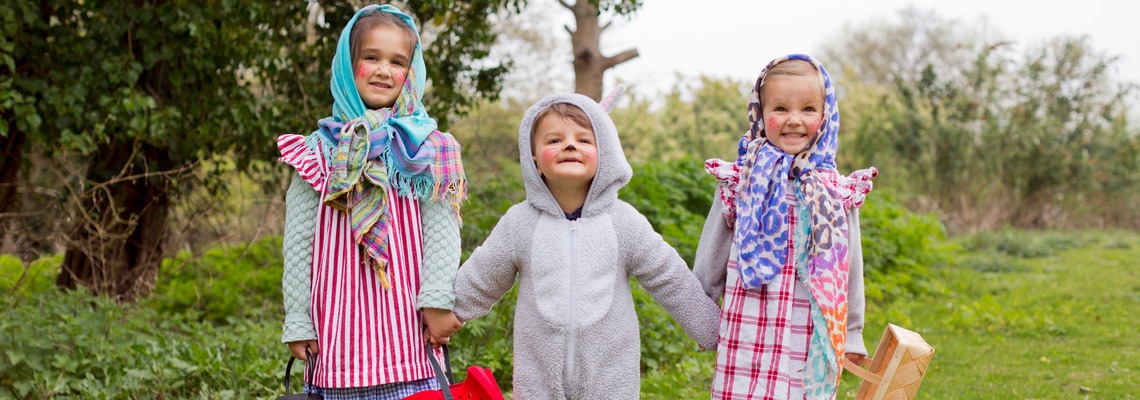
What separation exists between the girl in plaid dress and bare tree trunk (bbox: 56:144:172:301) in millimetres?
4309

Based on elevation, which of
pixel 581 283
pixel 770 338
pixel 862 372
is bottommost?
pixel 862 372

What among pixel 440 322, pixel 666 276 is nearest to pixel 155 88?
pixel 440 322

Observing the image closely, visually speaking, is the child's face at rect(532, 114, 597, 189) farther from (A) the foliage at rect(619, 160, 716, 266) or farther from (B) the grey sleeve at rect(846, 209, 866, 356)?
(A) the foliage at rect(619, 160, 716, 266)

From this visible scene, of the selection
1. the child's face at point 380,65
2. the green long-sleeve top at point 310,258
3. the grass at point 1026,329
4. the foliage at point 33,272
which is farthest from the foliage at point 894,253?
the foliage at point 33,272

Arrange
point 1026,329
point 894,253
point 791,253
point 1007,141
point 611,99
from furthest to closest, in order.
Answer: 1. point 1007,141
2. point 894,253
3. point 1026,329
4. point 611,99
5. point 791,253

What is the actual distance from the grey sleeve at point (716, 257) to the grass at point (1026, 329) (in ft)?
6.78

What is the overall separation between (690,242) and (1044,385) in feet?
7.16

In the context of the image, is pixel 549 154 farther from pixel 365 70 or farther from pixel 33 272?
pixel 33 272

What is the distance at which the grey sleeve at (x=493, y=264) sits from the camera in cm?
243

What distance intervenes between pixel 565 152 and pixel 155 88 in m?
4.13

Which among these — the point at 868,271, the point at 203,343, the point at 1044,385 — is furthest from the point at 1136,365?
the point at 203,343

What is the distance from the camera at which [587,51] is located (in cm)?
602

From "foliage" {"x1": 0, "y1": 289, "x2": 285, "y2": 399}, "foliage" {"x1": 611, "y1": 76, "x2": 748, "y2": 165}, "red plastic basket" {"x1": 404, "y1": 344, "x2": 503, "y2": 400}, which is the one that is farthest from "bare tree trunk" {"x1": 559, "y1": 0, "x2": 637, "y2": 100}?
"foliage" {"x1": 611, "y1": 76, "x2": 748, "y2": 165}

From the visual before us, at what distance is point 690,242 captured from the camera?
5488 mm
